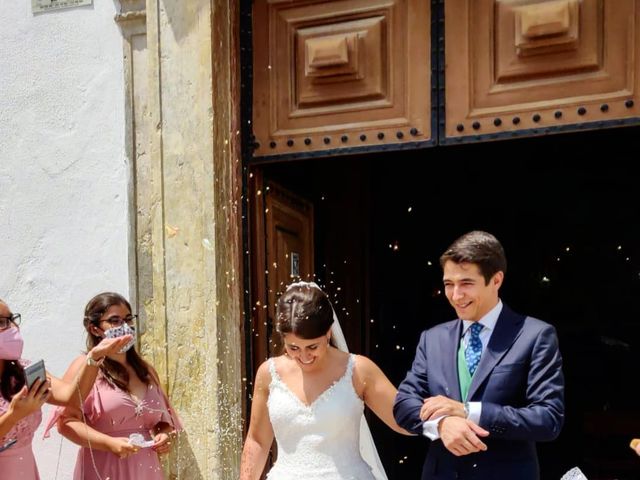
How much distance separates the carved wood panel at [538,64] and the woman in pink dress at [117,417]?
2054 millimetres

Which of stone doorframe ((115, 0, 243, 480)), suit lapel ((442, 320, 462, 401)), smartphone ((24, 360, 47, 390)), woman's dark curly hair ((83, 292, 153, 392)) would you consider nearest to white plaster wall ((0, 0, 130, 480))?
stone doorframe ((115, 0, 243, 480))

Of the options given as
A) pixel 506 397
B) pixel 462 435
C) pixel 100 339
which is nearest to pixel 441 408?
pixel 462 435

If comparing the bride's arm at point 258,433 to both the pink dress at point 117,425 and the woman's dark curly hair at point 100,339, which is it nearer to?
the pink dress at point 117,425

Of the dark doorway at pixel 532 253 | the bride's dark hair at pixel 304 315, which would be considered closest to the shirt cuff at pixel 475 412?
the bride's dark hair at pixel 304 315

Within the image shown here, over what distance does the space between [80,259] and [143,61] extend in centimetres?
128

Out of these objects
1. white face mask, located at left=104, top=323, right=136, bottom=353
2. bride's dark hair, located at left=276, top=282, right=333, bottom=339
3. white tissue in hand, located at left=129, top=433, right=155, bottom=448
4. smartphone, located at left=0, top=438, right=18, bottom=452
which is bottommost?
white tissue in hand, located at left=129, top=433, right=155, bottom=448

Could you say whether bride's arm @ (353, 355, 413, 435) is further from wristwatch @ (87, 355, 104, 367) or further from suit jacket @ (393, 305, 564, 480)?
wristwatch @ (87, 355, 104, 367)

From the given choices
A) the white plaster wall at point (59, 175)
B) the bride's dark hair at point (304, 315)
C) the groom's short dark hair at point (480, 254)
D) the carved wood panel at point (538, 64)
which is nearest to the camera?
the groom's short dark hair at point (480, 254)

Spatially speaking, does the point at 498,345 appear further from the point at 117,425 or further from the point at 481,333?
the point at 117,425

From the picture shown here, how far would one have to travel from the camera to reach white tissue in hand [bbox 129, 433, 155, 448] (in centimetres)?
362

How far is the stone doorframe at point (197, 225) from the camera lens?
414 cm

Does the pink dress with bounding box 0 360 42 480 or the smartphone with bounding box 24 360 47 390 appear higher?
the smartphone with bounding box 24 360 47 390

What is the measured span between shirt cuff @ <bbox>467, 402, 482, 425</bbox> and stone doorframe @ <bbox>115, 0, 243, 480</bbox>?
195cm

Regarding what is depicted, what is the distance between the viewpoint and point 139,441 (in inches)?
144
